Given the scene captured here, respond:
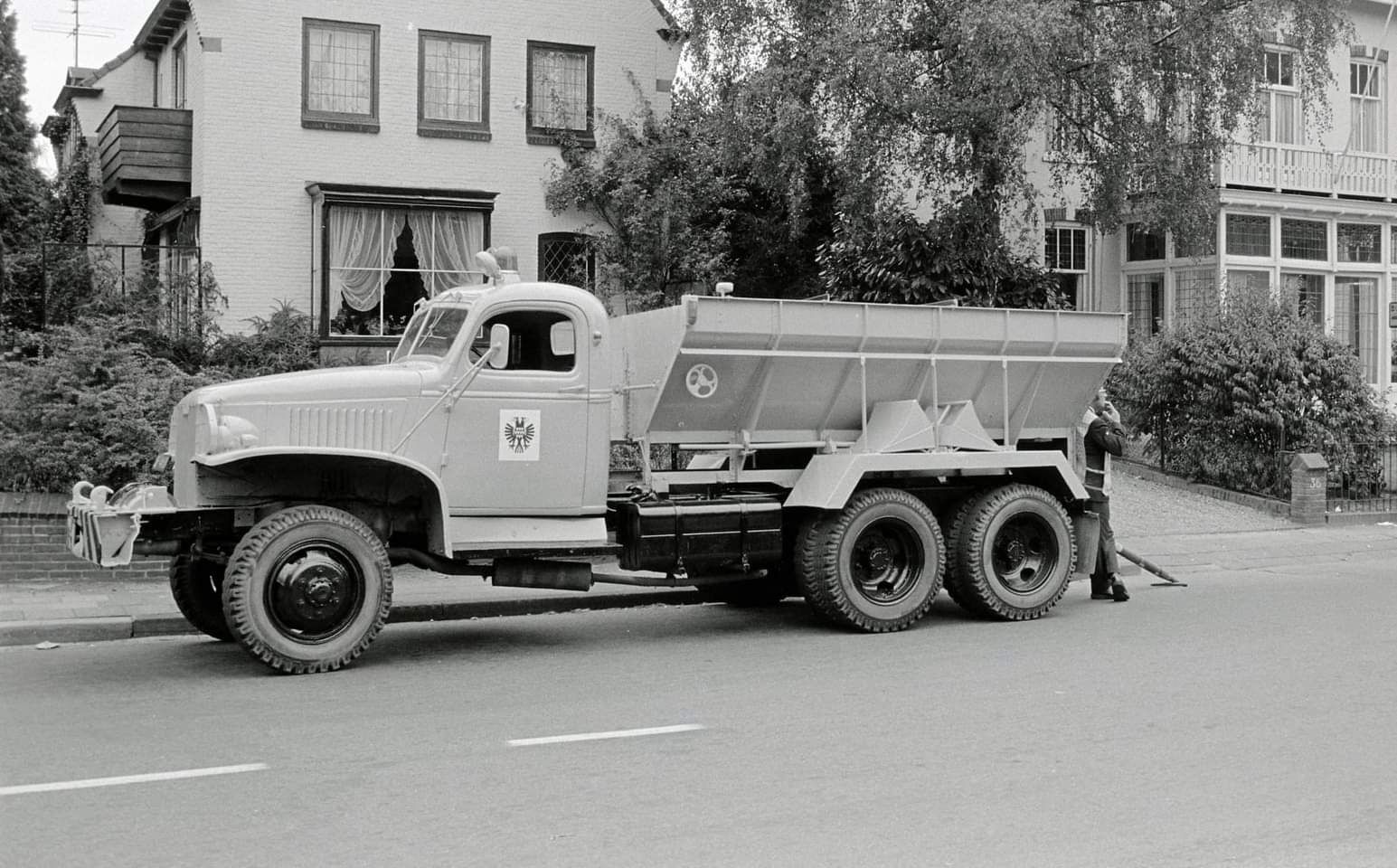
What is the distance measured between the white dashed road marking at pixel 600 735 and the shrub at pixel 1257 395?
1379 centimetres

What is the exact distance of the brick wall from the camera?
40.1ft

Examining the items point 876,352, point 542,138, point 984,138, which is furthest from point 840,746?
point 542,138

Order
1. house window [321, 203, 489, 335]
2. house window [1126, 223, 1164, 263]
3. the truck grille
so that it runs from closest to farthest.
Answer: the truck grille
house window [321, 203, 489, 335]
house window [1126, 223, 1164, 263]

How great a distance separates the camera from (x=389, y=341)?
20.6 m

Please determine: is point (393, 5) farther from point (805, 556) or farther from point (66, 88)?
point (805, 556)

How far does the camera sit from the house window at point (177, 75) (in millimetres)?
22078

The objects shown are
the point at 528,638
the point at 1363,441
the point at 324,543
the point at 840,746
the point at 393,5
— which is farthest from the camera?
the point at 393,5

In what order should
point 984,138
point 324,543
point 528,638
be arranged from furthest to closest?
point 984,138
point 528,638
point 324,543

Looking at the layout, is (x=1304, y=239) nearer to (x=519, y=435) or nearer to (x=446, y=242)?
(x=446, y=242)

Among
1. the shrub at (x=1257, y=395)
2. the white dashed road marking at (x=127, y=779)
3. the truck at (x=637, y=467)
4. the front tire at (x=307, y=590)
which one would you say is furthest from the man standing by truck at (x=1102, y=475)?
the white dashed road marking at (x=127, y=779)

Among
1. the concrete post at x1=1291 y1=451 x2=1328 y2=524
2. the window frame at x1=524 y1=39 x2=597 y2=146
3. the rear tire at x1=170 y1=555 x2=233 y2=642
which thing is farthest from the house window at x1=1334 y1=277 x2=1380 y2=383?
the rear tire at x1=170 y1=555 x2=233 y2=642

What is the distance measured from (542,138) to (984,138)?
7.23 meters

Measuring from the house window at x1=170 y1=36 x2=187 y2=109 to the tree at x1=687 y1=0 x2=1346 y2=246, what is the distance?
8.33 metres

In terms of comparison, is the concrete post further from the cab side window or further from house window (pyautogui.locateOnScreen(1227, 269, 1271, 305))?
the cab side window
